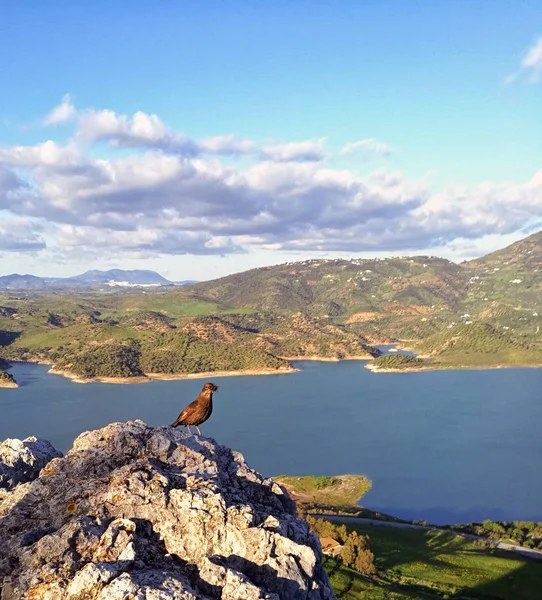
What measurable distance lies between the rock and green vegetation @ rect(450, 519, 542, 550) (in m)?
47.2

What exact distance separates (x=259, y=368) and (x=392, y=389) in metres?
44.5

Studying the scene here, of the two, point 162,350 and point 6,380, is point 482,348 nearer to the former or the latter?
point 162,350

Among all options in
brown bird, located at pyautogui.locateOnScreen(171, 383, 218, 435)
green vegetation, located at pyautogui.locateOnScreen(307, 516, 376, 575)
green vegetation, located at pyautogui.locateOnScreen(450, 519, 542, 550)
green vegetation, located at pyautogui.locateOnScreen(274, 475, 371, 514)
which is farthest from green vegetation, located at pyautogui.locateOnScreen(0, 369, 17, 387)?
brown bird, located at pyautogui.locateOnScreen(171, 383, 218, 435)

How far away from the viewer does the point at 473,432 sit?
97.7 metres

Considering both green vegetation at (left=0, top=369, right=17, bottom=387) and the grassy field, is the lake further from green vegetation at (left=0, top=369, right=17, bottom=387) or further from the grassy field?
the grassy field

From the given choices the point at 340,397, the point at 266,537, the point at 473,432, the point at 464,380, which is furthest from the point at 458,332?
the point at 266,537

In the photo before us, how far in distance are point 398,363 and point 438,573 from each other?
137m

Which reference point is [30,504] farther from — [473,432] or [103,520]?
[473,432]

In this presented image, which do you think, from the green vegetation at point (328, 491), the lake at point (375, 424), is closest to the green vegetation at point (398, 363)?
the lake at point (375, 424)

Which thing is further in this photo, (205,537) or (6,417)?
(6,417)

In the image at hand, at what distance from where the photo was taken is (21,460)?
42.5 ft

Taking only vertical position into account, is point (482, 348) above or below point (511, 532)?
above

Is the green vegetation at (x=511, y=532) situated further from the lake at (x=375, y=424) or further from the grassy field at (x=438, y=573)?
the lake at (x=375, y=424)

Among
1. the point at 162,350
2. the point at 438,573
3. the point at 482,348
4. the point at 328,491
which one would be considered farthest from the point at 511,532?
the point at 482,348
